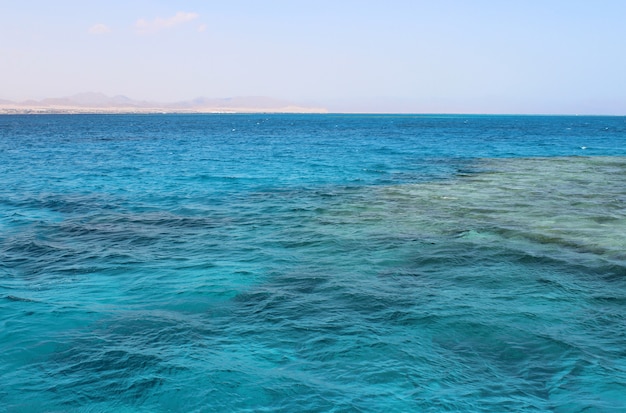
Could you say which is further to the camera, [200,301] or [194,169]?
[194,169]

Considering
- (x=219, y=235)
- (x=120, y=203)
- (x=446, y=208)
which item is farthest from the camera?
(x=120, y=203)

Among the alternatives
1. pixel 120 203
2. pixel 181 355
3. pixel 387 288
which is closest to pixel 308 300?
pixel 387 288

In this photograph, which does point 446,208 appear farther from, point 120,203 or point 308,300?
point 120,203

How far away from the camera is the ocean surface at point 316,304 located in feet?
30.9

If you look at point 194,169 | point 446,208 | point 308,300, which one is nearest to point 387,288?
point 308,300

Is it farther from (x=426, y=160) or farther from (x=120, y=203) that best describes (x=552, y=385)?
(x=426, y=160)

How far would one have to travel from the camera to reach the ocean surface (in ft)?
30.9

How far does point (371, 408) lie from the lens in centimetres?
888

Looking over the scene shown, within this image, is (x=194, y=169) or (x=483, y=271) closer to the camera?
(x=483, y=271)

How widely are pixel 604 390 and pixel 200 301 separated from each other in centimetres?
921

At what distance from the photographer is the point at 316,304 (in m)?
13.2

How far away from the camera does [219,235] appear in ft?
67.8

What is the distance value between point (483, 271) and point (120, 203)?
787 inches

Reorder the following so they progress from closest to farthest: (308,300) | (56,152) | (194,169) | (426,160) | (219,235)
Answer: (308,300), (219,235), (194,169), (426,160), (56,152)
